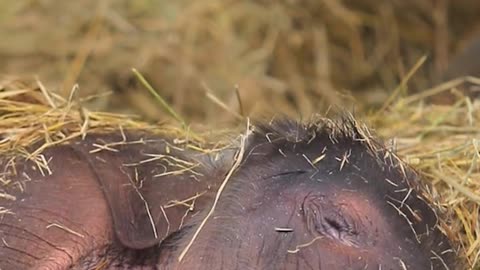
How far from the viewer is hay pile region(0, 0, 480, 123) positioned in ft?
13.3

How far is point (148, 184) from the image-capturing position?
212 centimetres

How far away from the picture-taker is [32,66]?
13.5ft

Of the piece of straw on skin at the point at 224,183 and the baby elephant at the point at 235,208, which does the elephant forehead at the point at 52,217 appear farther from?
the piece of straw on skin at the point at 224,183

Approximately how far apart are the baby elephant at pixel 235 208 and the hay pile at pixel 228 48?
5.66 ft

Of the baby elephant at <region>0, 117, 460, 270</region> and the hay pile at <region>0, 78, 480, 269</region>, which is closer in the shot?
the baby elephant at <region>0, 117, 460, 270</region>

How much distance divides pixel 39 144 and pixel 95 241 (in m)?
0.29

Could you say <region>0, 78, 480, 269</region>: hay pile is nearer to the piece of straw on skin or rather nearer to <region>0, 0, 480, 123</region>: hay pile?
the piece of straw on skin

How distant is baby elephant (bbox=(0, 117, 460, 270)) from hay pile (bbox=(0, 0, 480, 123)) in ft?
5.66

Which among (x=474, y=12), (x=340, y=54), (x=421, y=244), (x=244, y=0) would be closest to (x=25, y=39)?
(x=244, y=0)

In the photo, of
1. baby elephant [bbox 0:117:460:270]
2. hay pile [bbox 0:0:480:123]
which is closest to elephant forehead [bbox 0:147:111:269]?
baby elephant [bbox 0:117:460:270]

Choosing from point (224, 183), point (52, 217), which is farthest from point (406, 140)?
point (52, 217)

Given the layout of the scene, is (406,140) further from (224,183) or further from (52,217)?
(52,217)

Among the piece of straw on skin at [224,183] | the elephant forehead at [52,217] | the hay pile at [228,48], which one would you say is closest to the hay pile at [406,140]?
the elephant forehead at [52,217]

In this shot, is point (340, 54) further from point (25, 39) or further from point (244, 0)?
point (25, 39)
